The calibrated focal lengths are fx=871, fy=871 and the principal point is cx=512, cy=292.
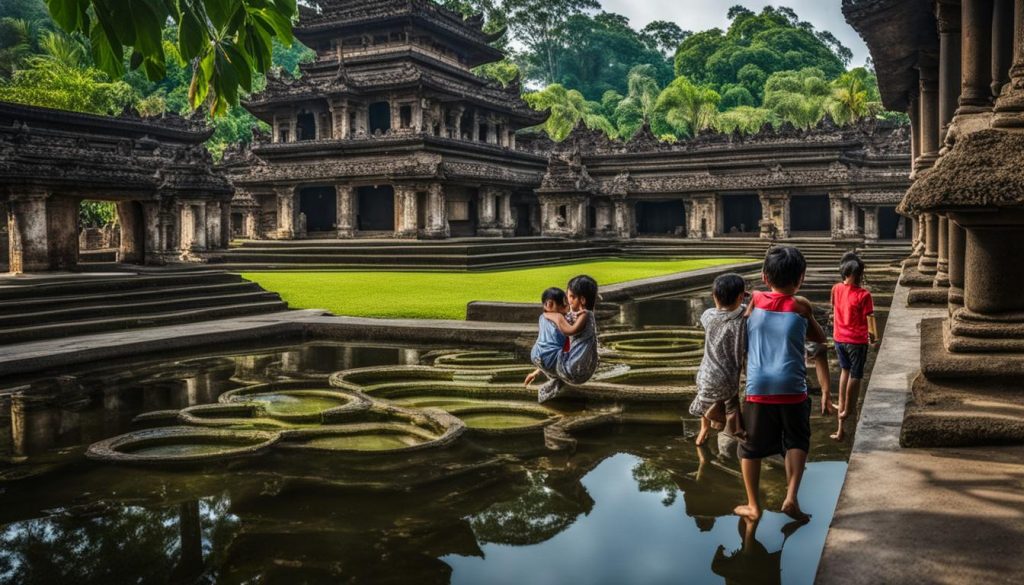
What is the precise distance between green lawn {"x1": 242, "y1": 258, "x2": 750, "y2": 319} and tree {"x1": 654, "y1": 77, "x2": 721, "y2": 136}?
156ft

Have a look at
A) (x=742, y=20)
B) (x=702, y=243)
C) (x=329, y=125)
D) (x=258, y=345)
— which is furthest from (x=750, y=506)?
(x=742, y=20)

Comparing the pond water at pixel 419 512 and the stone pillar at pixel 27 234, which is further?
the stone pillar at pixel 27 234

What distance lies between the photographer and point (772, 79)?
254 feet

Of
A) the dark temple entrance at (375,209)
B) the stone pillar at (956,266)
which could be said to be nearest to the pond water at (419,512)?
the stone pillar at (956,266)

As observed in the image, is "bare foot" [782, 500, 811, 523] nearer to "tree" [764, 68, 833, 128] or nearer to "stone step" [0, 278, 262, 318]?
"stone step" [0, 278, 262, 318]

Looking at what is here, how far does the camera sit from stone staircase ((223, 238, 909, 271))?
28156mm

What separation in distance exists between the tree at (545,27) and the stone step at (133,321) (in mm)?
86157

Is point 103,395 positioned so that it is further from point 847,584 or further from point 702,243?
point 702,243

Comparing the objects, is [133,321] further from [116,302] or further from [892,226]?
[892,226]

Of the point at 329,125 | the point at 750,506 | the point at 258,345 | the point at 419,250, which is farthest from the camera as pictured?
the point at 329,125

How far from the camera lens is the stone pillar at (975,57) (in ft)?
29.6

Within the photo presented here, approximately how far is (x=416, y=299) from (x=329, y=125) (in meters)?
25.6

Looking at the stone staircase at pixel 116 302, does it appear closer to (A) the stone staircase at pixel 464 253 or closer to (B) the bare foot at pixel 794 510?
(B) the bare foot at pixel 794 510

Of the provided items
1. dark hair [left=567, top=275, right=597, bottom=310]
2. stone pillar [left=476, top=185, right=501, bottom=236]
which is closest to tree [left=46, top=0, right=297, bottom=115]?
dark hair [left=567, top=275, right=597, bottom=310]
